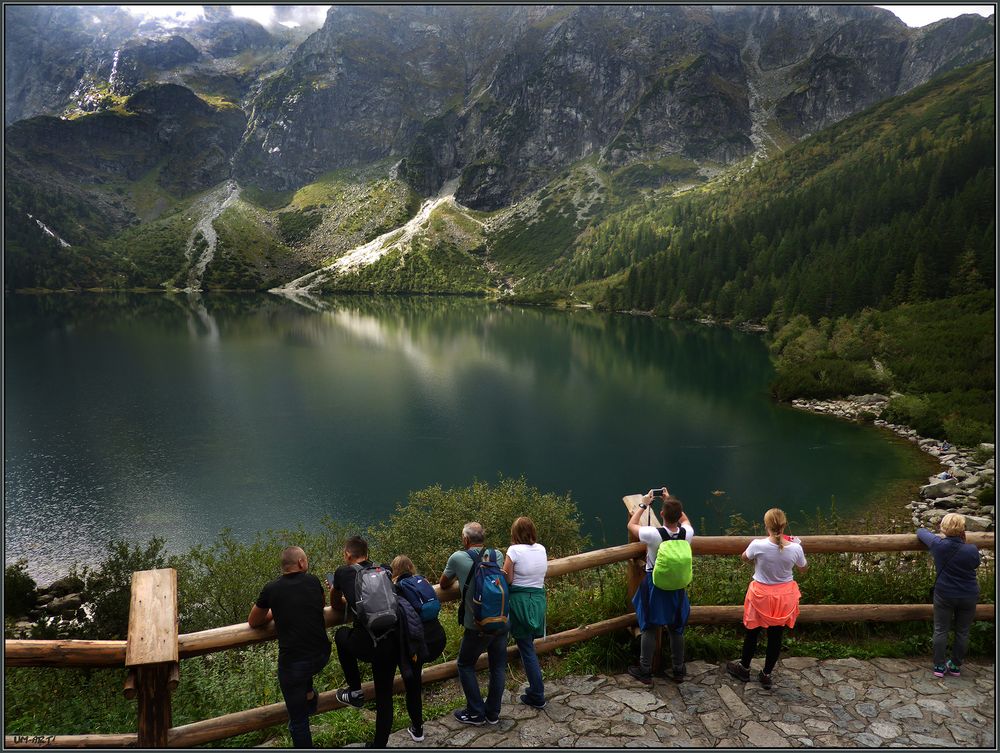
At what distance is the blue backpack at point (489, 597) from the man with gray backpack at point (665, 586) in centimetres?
193

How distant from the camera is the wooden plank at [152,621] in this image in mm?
5465

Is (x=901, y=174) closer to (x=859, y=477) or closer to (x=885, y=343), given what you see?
(x=885, y=343)

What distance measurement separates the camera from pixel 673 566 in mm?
7027

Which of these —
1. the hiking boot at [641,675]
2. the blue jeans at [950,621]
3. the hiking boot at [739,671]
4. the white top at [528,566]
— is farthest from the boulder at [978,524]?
the white top at [528,566]

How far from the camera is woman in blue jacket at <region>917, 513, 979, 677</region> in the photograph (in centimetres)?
753

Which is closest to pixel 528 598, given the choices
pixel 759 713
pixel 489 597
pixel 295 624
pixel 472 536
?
pixel 489 597

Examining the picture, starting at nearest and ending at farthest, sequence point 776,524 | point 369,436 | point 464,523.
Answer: point 776,524, point 464,523, point 369,436

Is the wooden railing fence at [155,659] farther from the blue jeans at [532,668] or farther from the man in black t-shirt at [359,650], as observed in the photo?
the blue jeans at [532,668]

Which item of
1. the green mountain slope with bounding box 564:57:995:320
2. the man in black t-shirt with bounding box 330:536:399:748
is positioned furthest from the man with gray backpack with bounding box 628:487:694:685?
the green mountain slope with bounding box 564:57:995:320

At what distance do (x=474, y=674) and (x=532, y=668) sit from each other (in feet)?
2.45

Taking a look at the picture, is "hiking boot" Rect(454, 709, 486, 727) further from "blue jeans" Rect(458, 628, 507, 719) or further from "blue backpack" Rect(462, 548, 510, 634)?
"blue backpack" Rect(462, 548, 510, 634)

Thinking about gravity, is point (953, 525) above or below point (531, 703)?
above

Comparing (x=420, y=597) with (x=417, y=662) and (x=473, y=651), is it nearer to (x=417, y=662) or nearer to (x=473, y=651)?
(x=417, y=662)

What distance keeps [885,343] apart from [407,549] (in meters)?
61.3
